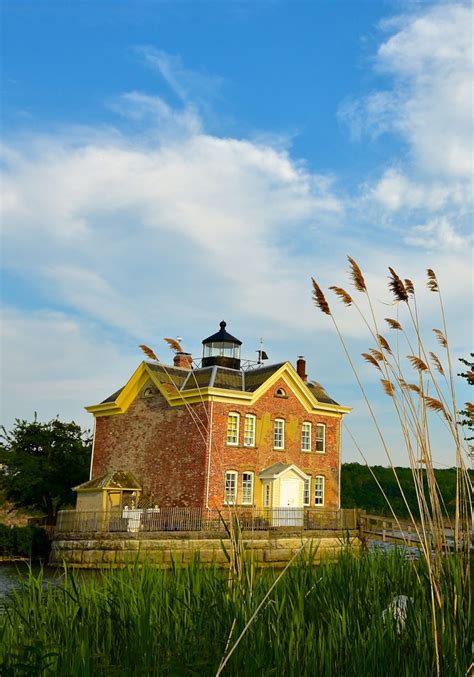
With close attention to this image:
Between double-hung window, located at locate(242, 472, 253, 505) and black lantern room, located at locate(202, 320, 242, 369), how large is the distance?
6.00 m

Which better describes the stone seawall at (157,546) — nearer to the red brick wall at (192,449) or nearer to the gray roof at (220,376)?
the red brick wall at (192,449)

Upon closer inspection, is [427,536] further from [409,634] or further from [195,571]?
[195,571]

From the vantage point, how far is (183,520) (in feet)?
88.4

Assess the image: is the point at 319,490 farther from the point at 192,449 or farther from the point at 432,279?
the point at 432,279

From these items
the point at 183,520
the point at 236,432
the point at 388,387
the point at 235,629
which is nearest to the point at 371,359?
the point at 388,387

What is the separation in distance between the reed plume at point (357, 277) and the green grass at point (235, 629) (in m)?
2.01

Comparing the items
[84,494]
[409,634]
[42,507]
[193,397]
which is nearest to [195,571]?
[409,634]

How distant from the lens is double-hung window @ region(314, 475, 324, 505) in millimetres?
34531

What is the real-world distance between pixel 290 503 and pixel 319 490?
2742mm

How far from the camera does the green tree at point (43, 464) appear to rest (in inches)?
1352

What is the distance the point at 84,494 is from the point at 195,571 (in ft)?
86.5

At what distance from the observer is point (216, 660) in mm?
4867

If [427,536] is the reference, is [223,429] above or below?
above

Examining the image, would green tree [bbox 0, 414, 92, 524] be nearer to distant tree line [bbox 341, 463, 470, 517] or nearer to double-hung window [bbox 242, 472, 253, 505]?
double-hung window [bbox 242, 472, 253, 505]
